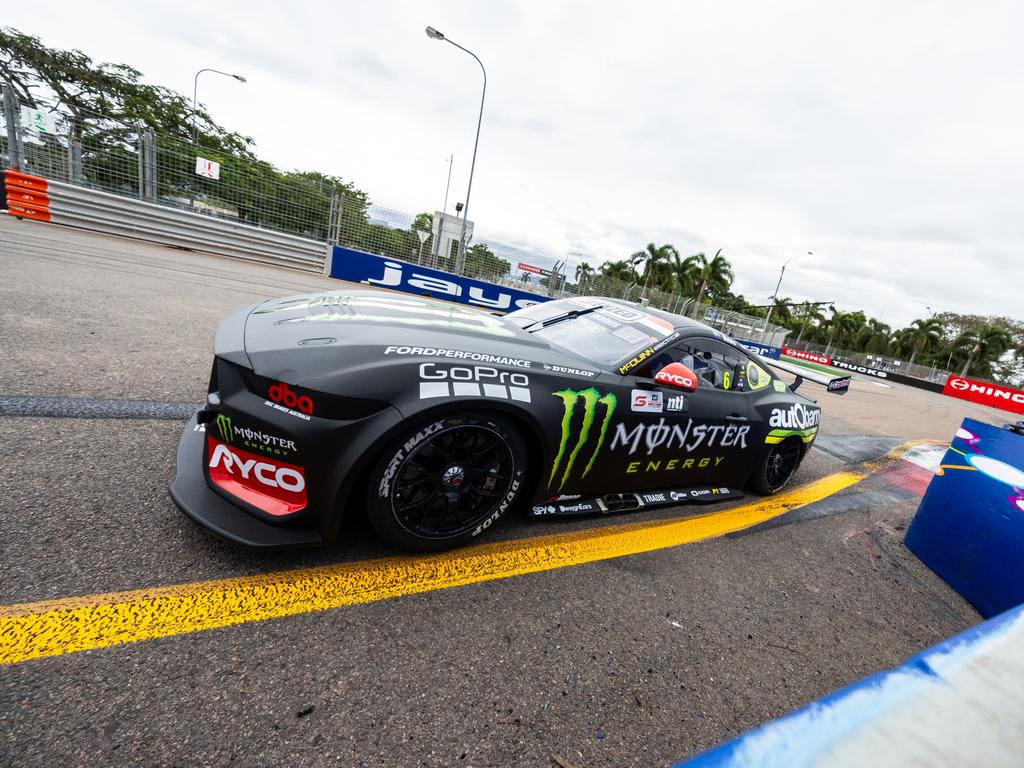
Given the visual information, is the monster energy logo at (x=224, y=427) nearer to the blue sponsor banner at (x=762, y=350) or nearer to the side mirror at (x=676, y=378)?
the side mirror at (x=676, y=378)

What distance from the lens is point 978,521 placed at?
101 inches

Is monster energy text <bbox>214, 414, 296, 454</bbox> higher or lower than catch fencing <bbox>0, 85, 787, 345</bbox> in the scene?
lower

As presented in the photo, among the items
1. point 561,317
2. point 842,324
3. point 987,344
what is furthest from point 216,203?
point 842,324

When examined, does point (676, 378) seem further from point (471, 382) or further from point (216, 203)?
point (216, 203)

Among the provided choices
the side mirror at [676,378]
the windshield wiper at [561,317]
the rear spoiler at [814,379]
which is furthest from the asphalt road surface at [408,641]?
the rear spoiler at [814,379]

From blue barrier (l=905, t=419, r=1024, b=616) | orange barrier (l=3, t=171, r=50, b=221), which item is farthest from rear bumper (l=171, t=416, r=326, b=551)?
orange barrier (l=3, t=171, r=50, b=221)

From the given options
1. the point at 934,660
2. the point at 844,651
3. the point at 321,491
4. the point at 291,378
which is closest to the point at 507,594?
the point at 321,491

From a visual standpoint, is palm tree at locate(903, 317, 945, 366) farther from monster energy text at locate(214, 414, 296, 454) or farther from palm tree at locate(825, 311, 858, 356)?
monster energy text at locate(214, 414, 296, 454)

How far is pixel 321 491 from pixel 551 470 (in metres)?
1.02

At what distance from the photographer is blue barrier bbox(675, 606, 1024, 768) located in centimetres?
58

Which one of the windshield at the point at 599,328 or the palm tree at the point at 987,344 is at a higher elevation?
the palm tree at the point at 987,344

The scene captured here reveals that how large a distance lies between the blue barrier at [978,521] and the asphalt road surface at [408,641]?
131 millimetres

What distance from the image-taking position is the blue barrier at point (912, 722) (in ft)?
1.92

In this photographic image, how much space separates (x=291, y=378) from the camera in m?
1.61
